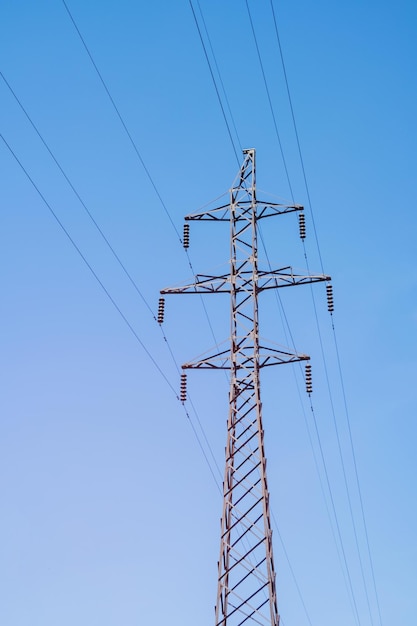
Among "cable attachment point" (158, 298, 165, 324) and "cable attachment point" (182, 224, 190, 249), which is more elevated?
"cable attachment point" (182, 224, 190, 249)

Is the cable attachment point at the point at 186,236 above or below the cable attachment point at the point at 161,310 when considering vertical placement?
above

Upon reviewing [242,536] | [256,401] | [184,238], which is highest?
[184,238]

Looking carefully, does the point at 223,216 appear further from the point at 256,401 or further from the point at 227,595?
the point at 227,595

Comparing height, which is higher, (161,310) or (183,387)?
(161,310)

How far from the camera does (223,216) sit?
91.1 ft

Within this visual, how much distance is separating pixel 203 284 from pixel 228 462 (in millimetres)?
6572

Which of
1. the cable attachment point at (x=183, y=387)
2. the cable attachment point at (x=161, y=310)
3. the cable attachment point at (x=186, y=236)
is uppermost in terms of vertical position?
the cable attachment point at (x=186, y=236)

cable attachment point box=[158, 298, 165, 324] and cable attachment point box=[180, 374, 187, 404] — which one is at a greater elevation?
cable attachment point box=[158, 298, 165, 324]

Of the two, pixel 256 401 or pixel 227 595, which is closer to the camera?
pixel 227 595

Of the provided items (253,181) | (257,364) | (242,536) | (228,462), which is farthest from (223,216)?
(242,536)

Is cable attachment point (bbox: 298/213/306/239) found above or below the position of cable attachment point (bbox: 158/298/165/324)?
above

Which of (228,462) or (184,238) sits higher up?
(184,238)

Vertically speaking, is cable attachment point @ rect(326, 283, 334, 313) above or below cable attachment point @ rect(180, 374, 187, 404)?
above

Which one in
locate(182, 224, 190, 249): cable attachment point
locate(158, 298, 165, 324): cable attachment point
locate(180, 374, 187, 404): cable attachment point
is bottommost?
locate(180, 374, 187, 404): cable attachment point
